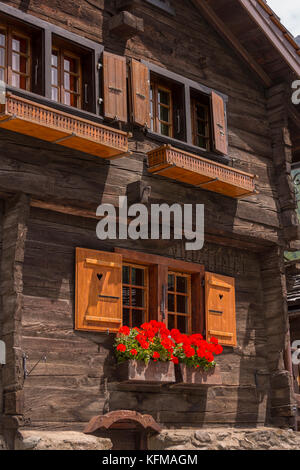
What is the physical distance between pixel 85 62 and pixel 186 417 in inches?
191

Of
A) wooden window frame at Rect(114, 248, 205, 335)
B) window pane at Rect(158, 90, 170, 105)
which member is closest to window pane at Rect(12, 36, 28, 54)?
window pane at Rect(158, 90, 170, 105)

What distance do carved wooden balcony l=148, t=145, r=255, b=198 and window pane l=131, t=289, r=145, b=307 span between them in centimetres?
160

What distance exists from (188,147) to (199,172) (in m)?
0.72

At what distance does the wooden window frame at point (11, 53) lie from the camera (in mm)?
9117

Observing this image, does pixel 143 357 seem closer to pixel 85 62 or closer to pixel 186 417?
pixel 186 417

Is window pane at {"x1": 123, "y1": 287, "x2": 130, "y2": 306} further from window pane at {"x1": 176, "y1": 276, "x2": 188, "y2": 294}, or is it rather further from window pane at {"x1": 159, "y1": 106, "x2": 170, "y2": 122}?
window pane at {"x1": 159, "y1": 106, "x2": 170, "y2": 122}

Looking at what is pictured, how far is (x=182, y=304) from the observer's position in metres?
11.0

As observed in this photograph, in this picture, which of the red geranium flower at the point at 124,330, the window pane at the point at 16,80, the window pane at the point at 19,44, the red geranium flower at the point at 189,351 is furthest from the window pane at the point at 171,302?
the window pane at the point at 19,44

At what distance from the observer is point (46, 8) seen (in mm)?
9680

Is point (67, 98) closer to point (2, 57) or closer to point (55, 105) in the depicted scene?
point (55, 105)

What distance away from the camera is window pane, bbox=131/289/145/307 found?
10.4m

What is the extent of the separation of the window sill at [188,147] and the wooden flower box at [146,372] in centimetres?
304

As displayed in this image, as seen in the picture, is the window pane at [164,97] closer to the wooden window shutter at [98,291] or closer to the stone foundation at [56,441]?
the wooden window shutter at [98,291]
